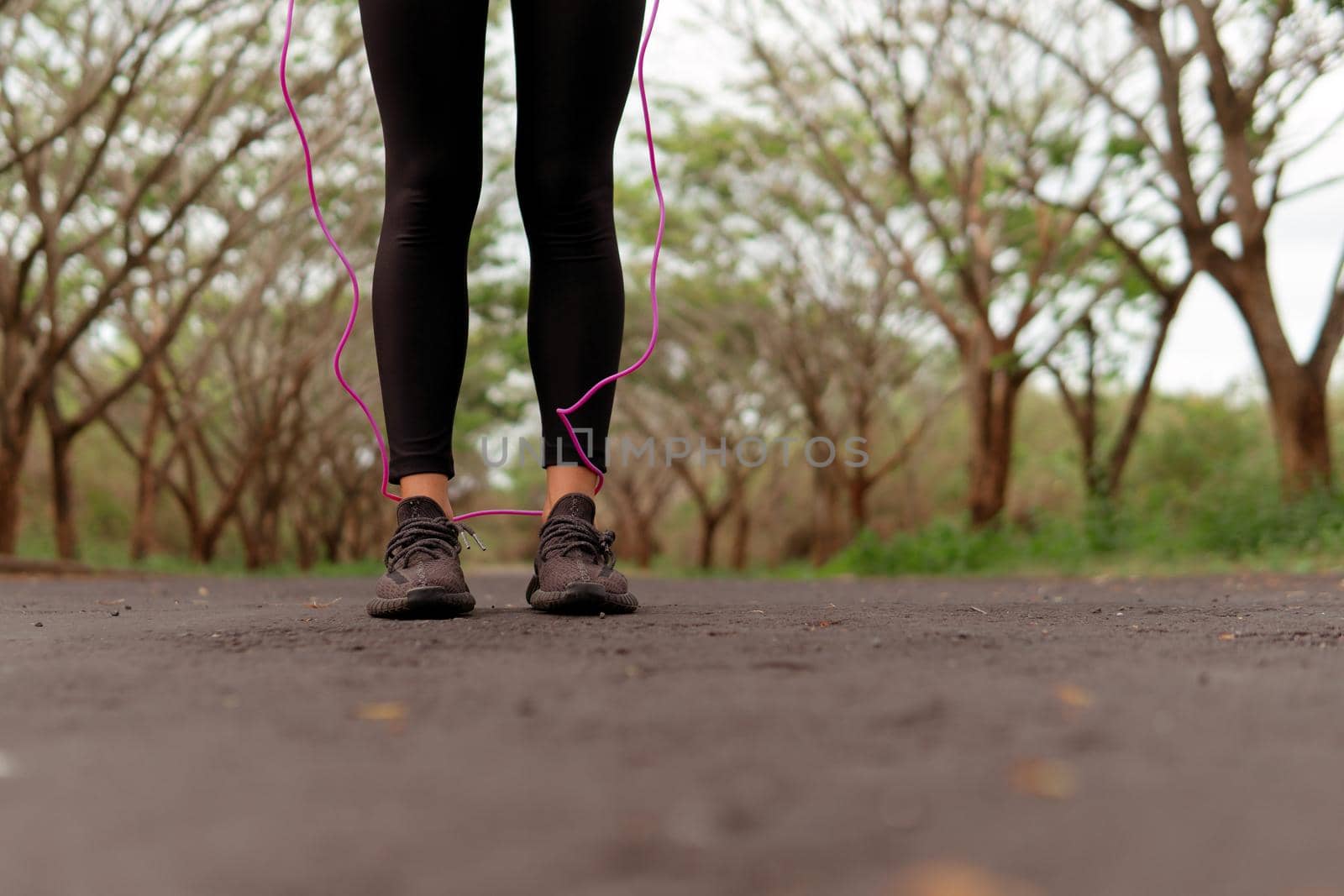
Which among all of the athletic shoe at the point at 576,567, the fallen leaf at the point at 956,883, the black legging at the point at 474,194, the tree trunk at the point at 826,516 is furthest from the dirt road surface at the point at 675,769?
the tree trunk at the point at 826,516

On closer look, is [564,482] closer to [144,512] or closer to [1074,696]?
[1074,696]

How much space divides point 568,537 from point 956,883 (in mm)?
1603

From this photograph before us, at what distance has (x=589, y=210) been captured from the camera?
2430mm

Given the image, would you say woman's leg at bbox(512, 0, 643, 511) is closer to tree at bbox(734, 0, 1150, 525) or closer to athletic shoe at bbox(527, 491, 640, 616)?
athletic shoe at bbox(527, 491, 640, 616)

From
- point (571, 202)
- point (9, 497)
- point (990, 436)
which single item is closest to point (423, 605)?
point (571, 202)

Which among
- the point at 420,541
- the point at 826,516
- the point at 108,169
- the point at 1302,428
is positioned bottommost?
the point at 420,541

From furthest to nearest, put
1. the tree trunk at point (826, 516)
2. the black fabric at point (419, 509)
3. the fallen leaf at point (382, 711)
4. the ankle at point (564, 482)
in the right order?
the tree trunk at point (826, 516), the ankle at point (564, 482), the black fabric at point (419, 509), the fallen leaf at point (382, 711)

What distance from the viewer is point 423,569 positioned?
220cm

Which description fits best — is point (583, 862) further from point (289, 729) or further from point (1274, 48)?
point (1274, 48)

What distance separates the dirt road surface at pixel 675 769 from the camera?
798mm

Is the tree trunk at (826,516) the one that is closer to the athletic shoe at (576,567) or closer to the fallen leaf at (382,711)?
the athletic shoe at (576,567)

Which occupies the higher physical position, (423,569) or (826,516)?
(826,516)

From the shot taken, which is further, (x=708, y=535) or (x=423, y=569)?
(x=708, y=535)

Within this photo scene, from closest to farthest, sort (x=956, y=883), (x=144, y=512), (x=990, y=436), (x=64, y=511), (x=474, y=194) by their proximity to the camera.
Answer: (x=956, y=883) < (x=474, y=194) < (x=990, y=436) < (x=64, y=511) < (x=144, y=512)
